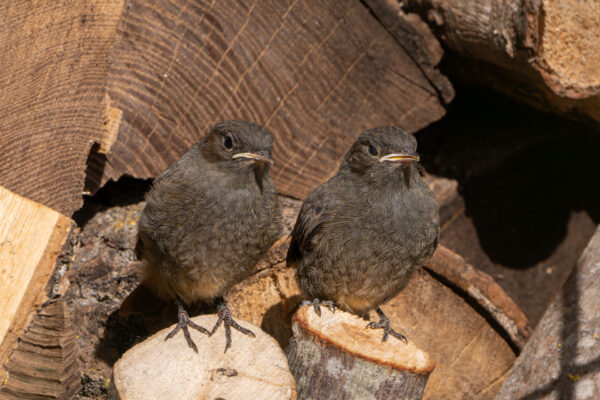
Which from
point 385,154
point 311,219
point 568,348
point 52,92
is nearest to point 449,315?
point 568,348

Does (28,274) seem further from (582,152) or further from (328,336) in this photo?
(582,152)

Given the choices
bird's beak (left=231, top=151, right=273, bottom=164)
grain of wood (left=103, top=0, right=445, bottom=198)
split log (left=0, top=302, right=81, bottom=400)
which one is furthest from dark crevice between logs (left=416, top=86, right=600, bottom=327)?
split log (left=0, top=302, right=81, bottom=400)

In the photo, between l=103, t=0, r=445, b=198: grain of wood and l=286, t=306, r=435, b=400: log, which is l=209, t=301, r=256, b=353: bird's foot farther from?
l=103, t=0, r=445, b=198: grain of wood

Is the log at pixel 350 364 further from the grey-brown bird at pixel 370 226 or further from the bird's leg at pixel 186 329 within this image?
the bird's leg at pixel 186 329

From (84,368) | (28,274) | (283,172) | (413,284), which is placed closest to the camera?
(28,274)

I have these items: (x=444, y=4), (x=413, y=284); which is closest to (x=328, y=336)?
(x=413, y=284)

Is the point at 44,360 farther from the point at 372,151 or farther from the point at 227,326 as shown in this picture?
the point at 372,151
